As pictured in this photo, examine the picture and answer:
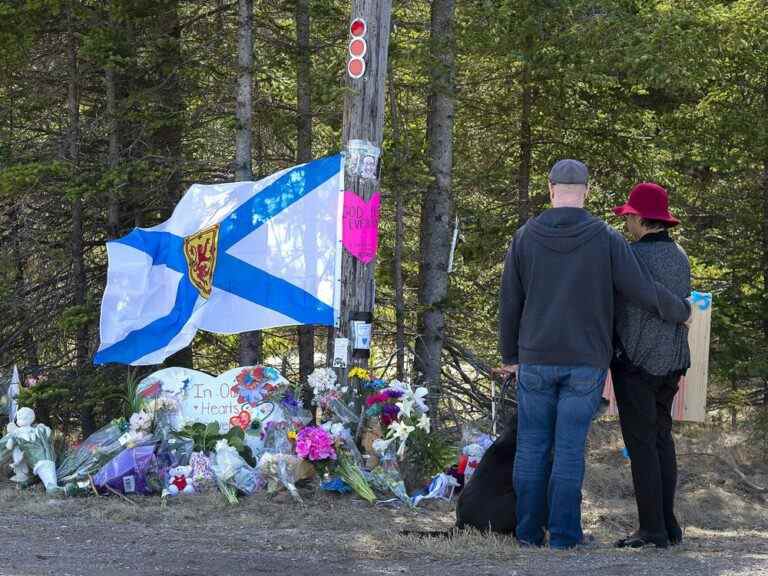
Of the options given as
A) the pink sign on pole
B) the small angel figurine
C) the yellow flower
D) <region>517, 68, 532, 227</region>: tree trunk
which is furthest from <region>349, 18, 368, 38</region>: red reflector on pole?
<region>517, 68, 532, 227</region>: tree trunk

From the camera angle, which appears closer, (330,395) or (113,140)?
(330,395)

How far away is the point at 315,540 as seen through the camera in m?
6.29

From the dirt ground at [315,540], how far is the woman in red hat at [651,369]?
0.29 m

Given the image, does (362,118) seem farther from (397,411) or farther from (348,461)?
(348,461)

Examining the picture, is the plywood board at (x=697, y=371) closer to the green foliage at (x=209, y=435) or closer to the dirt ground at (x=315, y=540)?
the dirt ground at (x=315, y=540)

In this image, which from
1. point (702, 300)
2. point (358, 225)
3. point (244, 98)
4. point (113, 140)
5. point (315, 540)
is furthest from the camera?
point (113, 140)

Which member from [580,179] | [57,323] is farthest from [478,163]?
[580,179]

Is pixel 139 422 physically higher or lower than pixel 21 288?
lower

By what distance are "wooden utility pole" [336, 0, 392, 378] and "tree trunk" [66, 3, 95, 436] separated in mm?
3019

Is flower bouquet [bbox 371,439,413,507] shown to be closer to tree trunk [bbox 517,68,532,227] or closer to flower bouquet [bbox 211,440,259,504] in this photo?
flower bouquet [bbox 211,440,259,504]

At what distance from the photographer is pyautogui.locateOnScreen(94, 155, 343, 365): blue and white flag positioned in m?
8.45

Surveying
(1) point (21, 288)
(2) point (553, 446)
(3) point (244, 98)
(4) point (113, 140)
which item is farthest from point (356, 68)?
(1) point (21, 288)

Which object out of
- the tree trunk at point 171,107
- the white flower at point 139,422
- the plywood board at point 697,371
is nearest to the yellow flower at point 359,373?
the white flower at point 139,422

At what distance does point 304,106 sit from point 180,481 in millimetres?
4731
